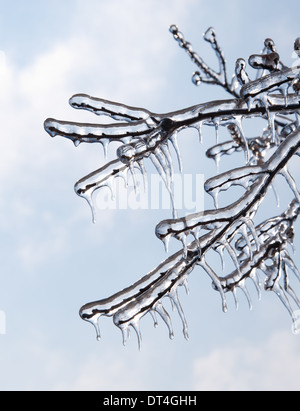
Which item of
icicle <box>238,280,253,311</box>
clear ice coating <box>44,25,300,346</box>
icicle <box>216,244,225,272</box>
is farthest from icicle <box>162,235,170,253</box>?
icicle <box>238,280,253,311</box>

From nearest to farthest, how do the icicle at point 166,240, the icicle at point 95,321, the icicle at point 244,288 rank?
the icicle at point 166,240, the icicle at point 95,321, the icicle at point 244,288

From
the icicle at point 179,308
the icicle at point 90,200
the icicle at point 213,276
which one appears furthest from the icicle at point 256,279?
the icicle at point 90,200

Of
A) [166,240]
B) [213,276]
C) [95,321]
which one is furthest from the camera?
[213,276]

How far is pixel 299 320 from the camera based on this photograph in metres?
2.75

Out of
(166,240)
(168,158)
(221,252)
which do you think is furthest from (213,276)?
(168,158)

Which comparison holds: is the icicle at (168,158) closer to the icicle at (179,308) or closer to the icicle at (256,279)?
the icicle at (179,308)

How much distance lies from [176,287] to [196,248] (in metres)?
0.17

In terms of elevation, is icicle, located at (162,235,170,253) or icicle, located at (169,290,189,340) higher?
icicle, located at (162,235,170,253)

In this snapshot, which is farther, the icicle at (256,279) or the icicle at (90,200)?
the icicle at (256,279)

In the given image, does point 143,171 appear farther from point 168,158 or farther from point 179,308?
point 179,308

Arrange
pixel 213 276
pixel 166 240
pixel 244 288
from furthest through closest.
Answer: pixel 244 288 < pixel 213 276 < pixel 166 240

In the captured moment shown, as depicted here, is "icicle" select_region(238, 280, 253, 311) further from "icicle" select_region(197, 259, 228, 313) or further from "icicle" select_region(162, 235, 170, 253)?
"icicle" select_region(162, 235, 170, 253)
